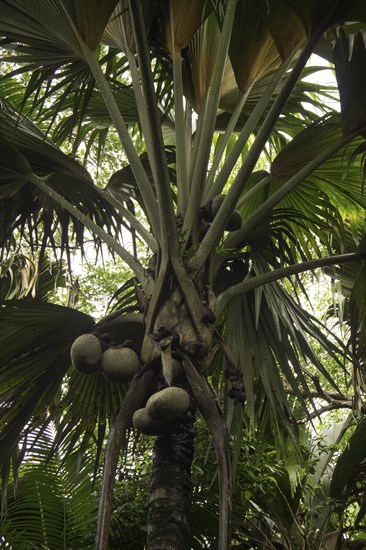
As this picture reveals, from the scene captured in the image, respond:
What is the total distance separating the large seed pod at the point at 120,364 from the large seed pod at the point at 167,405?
0.32 m

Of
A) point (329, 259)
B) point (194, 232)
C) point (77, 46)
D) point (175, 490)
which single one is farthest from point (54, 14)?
point (175, 490)

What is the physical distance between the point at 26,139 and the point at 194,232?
1.22 meters

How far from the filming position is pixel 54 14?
3.28 metres

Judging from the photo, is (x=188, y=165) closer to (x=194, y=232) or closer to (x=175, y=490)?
(x=194, y=232)

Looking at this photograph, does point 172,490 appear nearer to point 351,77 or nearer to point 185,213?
point 185,213

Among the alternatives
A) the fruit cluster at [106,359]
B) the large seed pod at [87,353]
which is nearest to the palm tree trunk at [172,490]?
the fruit cluster at [106,359]

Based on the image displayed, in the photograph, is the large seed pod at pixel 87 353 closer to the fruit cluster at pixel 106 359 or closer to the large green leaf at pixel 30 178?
the fruit cluster at pixel 106 359

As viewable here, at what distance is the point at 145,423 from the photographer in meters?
2.59

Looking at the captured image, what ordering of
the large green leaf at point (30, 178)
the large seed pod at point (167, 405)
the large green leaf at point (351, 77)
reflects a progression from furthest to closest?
the large green leaf at point (30, 178) < the large green leaf at point (351, 77) < the large seed pod at point (167, 405)

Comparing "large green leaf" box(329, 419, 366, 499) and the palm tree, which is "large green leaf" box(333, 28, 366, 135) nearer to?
the palm tree

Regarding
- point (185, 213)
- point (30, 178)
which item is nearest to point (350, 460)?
point (185, 213)

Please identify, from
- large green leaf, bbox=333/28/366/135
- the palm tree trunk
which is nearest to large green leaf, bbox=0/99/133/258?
large green leaf, bbox=333/28/366/135

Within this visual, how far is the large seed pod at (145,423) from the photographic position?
8.46 ft

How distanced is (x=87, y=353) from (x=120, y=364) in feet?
0.44
